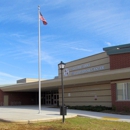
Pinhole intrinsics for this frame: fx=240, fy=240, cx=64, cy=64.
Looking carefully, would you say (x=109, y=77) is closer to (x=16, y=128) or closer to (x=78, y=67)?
(x=78, y=67)

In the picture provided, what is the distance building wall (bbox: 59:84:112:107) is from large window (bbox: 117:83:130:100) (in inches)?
92.5

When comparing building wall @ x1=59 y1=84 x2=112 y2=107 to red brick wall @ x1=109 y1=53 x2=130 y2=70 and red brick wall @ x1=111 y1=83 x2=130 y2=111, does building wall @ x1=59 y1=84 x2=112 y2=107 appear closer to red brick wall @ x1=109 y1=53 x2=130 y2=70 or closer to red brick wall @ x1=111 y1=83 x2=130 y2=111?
red brick wall @ x1=111 y1=83 x2=130 y2=111

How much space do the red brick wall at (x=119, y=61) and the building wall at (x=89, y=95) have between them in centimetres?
277

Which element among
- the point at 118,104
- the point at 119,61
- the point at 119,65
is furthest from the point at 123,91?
the point at 119,61

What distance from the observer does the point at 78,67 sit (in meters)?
30.0

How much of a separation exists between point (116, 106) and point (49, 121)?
9.96m

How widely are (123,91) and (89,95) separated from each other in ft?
20.7

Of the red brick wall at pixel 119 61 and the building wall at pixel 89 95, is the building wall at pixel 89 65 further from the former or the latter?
the building wall at pixel 89 95

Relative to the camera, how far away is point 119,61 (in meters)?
22.9

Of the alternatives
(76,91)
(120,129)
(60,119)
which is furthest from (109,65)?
(120,129)

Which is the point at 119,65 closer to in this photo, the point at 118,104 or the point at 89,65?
the point at 118,104

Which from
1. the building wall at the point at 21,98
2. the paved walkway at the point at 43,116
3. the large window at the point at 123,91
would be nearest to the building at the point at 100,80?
the large window at the point at 123,91

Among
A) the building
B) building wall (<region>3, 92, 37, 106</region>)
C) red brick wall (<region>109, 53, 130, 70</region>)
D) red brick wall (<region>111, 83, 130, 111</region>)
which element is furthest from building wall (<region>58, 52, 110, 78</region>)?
building wall (<region>3, 92, 37, 106</region>)

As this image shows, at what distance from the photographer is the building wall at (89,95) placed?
2538cm
